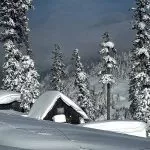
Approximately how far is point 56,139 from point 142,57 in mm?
43489

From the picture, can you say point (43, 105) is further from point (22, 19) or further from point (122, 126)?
point (22, 19)

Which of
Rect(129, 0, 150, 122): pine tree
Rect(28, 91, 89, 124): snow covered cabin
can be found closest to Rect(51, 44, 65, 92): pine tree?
Rect(129, 0, 150, 122): pine tree

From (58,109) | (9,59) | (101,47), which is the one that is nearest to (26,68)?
(9,59)

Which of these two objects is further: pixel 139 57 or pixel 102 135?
pixel 139 57

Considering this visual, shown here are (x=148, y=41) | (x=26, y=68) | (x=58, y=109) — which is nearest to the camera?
(x=58, y=109)

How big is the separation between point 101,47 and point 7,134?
50.9 m

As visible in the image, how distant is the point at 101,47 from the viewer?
174 feet

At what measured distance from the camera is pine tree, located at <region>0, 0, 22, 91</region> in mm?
33531

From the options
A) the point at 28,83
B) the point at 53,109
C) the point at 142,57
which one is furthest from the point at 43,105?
the point at 142,57

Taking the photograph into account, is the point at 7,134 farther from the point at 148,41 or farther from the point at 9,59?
the point at 148,41

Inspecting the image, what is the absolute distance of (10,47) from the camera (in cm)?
3388

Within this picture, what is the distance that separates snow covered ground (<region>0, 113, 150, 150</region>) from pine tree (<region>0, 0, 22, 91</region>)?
3125 centimetres

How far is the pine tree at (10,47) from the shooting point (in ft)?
110

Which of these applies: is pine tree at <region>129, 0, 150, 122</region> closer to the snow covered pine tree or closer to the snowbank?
the snow covered pine tree
